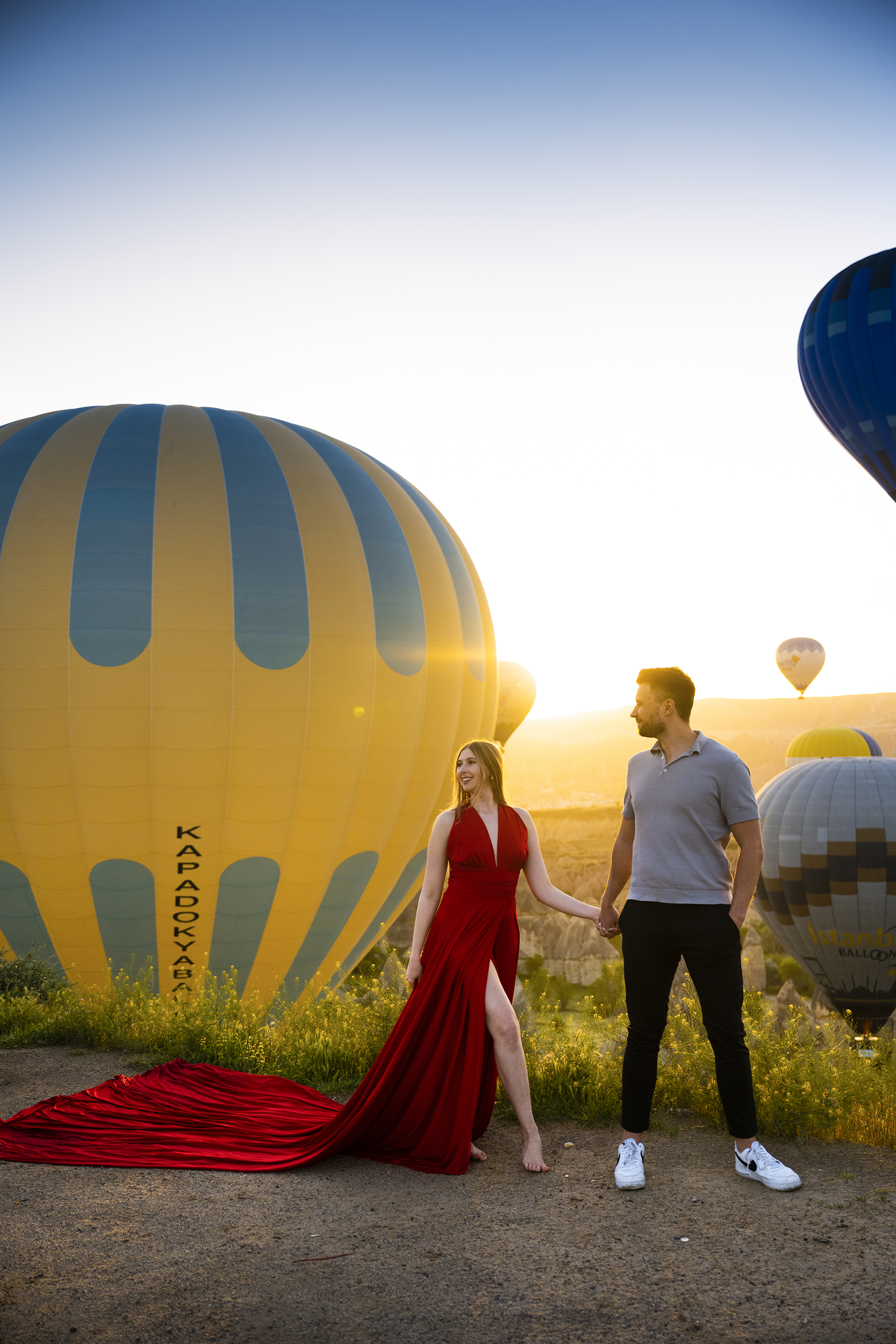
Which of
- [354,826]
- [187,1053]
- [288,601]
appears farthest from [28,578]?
[187,1053]

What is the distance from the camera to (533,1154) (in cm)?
315

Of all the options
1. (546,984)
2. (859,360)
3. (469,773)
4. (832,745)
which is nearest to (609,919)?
(469,773)

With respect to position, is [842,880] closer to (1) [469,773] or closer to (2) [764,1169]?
(2) [764,1169]

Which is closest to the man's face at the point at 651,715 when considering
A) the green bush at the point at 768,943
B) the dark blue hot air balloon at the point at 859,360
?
the dark blue hot air balloon at the point at 859,360

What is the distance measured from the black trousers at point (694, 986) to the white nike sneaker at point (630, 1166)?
0.06 m

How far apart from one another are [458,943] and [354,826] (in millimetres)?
5357

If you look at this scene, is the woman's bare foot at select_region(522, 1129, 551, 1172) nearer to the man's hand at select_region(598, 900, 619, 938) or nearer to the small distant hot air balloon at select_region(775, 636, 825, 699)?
the man's hand at select_region(598, 900, 619, 938)

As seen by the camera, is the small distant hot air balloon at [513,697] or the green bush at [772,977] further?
the small distant hot air balloon at [513,697]

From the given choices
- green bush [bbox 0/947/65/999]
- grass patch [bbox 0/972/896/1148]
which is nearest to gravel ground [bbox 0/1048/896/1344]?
grass patch [bbox 0/972/896/1148]

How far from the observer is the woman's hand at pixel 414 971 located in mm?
3385

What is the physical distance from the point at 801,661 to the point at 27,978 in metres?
34.9

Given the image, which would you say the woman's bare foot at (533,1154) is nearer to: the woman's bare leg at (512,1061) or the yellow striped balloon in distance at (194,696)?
the woman's bare leg at (512,1061)

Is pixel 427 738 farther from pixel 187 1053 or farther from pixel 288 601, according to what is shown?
pixel 187 1053

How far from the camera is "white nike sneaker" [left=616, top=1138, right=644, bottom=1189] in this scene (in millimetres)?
2930
